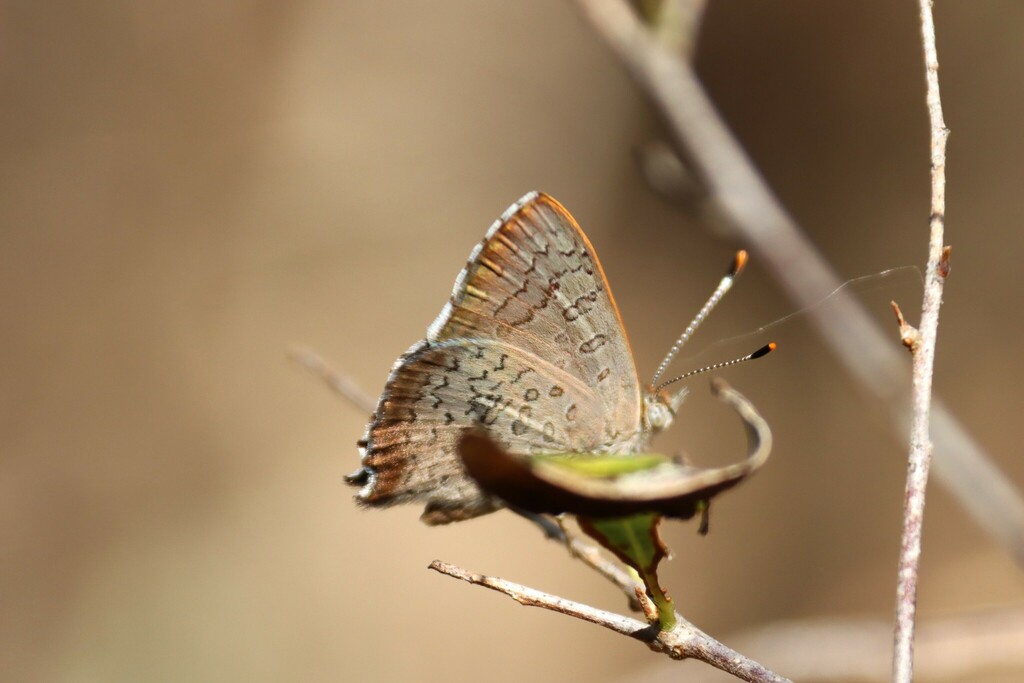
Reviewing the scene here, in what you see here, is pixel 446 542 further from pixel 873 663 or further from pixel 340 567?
pixel 873 663

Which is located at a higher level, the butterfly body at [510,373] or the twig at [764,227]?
the twig at [764,227]

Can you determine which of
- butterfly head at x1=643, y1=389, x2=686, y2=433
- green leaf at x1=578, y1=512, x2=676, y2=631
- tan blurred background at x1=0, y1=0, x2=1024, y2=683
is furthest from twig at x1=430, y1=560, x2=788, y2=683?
tan blurred background at x1=0, y1=0, x2=1024, y2=683

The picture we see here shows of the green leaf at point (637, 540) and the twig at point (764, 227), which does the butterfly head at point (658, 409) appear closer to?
the twig at point (764, 227)

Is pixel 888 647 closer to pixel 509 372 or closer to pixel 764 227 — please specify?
pixel 764 227

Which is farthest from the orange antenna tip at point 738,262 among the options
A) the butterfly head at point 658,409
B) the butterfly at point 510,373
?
the butterfly head at point 658,409

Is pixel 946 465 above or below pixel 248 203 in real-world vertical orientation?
below

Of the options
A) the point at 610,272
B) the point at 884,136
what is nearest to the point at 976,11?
the point at 884,136
